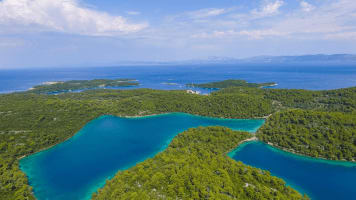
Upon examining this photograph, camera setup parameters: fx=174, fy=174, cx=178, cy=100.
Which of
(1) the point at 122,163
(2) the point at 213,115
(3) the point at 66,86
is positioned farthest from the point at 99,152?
(3) the point at 66,86

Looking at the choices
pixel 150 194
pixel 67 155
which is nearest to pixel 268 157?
pixel 150 194

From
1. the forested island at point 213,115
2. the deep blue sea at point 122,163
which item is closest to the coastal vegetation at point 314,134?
the forested island at point 213,115

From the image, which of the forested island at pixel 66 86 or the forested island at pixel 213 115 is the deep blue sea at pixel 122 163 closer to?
the forested island at pixel 213 115

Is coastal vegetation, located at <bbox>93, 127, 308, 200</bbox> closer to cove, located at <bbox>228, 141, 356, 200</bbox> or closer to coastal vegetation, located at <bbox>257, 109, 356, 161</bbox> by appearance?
cove, located at <bbox>228, 141, 356, 200</bbox>

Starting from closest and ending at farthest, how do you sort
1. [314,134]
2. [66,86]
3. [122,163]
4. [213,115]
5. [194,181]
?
[194,181], [122,163], [314,134], [213,115], [66,86]

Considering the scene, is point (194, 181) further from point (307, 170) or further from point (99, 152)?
point (99, 152)
